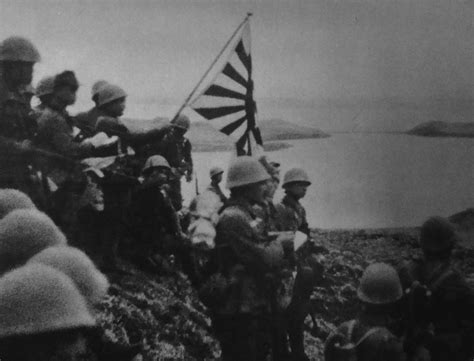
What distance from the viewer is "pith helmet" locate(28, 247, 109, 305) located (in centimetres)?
156

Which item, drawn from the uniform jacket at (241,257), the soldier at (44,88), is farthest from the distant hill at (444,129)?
the soldier at (44,88)

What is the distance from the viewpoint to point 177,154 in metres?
6.07

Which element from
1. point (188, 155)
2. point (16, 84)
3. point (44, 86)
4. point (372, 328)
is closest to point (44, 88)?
point (44, 86)

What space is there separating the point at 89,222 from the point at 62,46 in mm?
1585

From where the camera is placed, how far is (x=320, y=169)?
6.02 meters

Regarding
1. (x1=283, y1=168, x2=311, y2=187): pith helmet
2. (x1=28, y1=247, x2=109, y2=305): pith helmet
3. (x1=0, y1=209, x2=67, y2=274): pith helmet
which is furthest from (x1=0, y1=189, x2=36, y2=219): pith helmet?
(x1=283, y1=168, x2=311, y2=187): pith helmet

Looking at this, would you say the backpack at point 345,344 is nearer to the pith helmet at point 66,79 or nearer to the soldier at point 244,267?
the soldier at point 244,267

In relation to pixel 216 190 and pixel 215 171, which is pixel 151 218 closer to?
pixel 216 190

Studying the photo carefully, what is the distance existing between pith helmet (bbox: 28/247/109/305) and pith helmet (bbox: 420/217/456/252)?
208 cm

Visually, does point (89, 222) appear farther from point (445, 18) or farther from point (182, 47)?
point (445, 18)

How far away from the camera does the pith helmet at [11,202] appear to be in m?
2.43

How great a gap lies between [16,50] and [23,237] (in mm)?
2288

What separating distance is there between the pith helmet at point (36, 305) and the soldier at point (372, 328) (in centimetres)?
162

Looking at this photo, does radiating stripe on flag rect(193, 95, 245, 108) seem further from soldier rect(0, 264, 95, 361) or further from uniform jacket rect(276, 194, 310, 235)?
soldier rect(0, 264, 95, 361)
